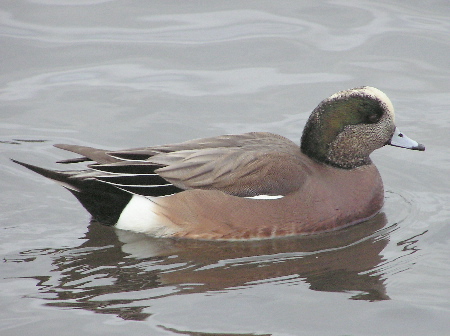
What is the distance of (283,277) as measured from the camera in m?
5.09

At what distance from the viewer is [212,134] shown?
736 cm

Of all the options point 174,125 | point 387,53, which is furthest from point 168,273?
point 387,53

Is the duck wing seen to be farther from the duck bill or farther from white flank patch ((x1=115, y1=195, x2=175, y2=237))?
the duck bill

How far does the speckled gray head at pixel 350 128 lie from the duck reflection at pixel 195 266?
577mm

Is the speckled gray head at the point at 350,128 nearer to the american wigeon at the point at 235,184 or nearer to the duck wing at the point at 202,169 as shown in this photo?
the american wigeon at the point at 235,184

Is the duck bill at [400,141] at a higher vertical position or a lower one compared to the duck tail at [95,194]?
higher

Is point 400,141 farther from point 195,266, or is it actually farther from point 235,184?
point 195,266

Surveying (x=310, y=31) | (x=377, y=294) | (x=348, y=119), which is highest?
(x=310, y=31)

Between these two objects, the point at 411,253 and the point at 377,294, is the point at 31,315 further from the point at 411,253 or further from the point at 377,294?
the point at 411,253

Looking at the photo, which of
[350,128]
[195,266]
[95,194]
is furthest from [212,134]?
[195,266]

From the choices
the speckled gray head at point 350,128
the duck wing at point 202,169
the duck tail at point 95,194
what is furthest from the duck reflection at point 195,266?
the speckled gray head at point 350,128

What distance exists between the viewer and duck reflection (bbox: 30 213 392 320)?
15.8 ft

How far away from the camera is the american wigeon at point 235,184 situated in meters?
5.65

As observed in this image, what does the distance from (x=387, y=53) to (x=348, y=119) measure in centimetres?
318
